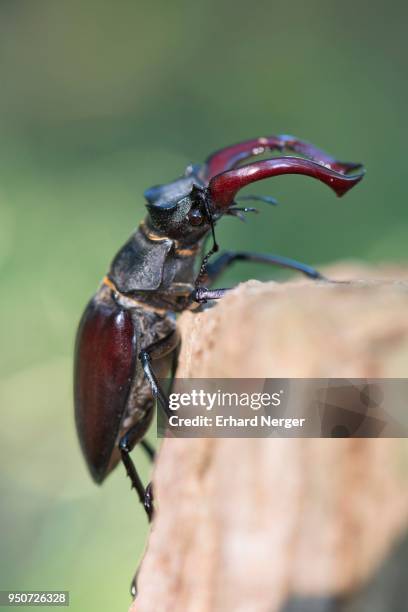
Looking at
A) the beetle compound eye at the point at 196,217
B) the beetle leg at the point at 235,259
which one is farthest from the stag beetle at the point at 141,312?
the beetle leg at the point at 235,259

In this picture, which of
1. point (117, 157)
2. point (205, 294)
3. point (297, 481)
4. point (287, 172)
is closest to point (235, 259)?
point (205, 294)

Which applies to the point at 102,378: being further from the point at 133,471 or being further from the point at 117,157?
the point at 117,157

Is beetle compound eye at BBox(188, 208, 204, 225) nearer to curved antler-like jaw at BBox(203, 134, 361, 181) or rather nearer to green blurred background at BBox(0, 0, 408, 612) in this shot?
curved antler-like jaw at BBox(203, 134, 361, 181)

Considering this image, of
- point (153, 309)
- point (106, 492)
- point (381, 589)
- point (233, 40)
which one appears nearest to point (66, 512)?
point (106, 492)

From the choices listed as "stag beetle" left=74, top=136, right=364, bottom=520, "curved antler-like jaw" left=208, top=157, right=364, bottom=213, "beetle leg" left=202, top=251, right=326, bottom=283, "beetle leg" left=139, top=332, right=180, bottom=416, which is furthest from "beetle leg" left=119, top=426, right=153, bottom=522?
"curved antler-like jaw" left=208, top=157, right=364, bottom=213

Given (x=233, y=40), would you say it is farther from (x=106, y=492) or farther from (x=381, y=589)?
(x=381, y=589)

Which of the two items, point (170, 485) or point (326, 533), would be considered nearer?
point (326, 533)
